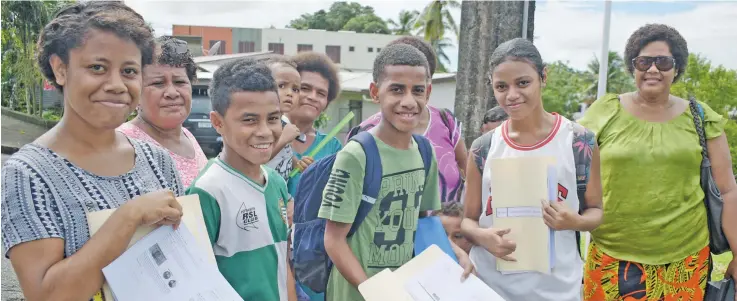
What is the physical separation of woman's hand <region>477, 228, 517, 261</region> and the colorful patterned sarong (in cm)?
111

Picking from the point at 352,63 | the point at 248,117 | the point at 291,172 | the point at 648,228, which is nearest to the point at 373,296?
the point at 248,117

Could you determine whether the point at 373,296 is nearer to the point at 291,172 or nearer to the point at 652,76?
the point at 291,172

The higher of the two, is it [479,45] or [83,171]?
[479,45]

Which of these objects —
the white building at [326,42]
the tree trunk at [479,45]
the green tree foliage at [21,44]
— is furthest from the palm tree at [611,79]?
the tree trunk at [479,45]

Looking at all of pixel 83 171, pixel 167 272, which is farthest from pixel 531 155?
pixel 83 171

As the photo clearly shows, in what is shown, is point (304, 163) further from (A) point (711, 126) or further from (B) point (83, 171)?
(A) point (711, 126)

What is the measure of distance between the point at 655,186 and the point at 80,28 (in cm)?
293

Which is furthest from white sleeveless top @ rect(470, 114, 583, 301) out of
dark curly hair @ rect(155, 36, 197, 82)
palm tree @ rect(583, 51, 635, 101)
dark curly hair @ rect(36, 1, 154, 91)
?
palm tree @ rect(583, 51, 635, 101)

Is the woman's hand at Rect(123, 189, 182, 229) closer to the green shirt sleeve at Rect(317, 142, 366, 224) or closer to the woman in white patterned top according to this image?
the woman in white patterned top

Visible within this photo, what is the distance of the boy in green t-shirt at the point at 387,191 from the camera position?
2.62 metres

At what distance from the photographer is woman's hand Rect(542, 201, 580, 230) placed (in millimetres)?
2842

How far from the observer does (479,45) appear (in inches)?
230

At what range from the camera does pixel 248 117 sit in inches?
99.7

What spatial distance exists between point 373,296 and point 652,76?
2116 mm
